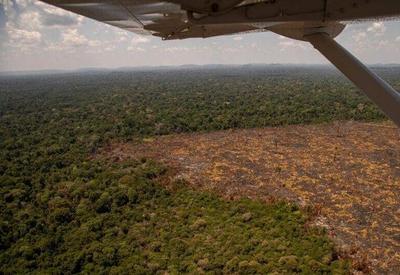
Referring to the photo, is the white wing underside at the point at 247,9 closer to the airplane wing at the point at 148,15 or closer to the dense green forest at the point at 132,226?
the airplane wing at the point at 148,15

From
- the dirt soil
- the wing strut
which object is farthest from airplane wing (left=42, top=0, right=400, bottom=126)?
the dirt soil

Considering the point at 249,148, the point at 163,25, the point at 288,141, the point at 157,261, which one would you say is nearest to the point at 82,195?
the point at 157,261

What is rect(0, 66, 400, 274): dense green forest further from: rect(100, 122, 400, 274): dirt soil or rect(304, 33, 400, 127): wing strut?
rect(304, 33, 400, 127): wing strut

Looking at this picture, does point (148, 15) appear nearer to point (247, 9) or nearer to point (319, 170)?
point (247, 9)


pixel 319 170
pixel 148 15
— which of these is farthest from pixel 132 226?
pixel 148 15

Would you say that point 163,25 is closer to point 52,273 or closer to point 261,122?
point 52,273

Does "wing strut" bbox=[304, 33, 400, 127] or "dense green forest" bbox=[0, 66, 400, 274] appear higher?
"wing strut" bbox=[304, 33, 400, 127]
